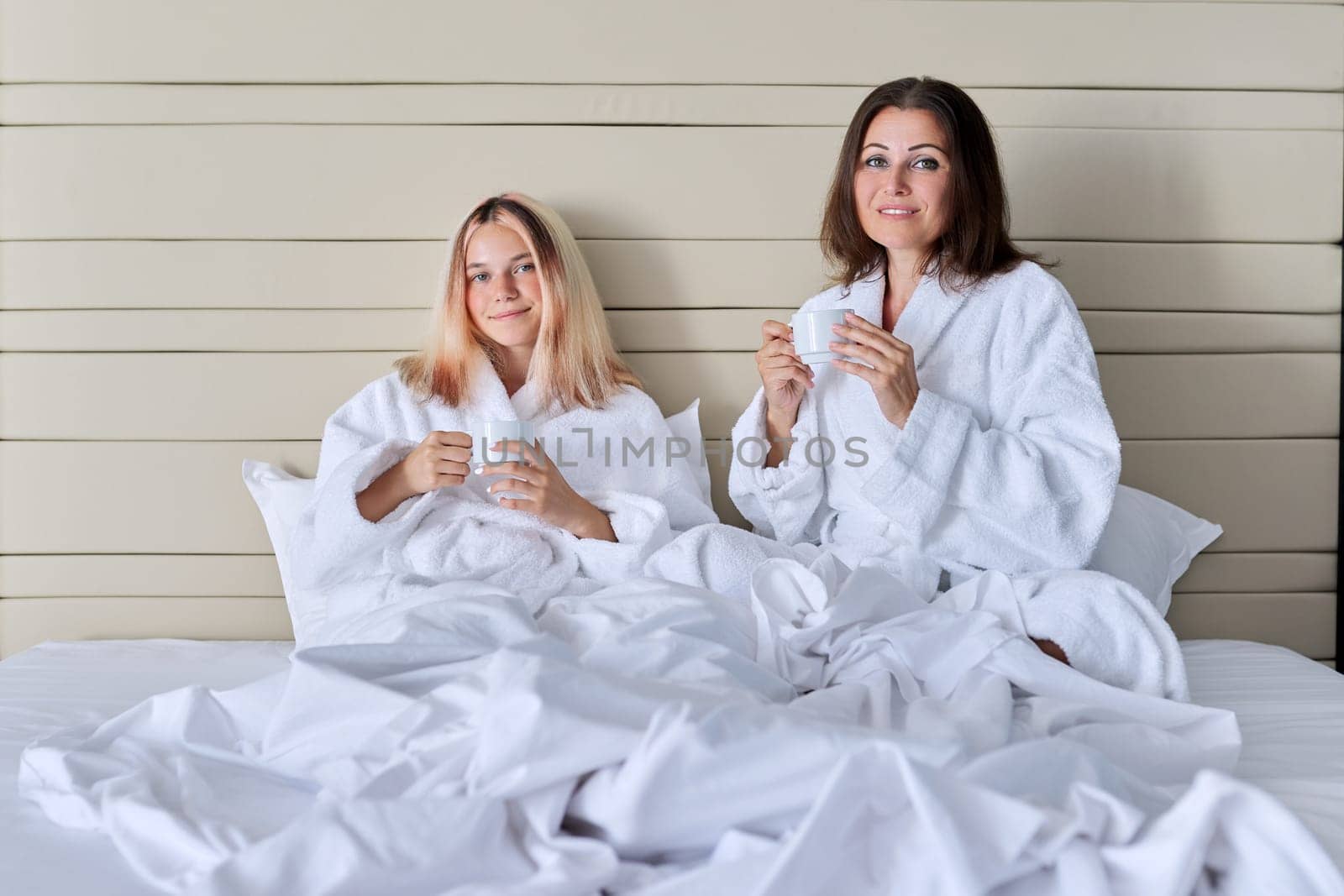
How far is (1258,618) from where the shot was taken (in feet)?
6.64

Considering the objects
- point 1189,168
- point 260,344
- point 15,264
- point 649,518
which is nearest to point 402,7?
point 260,344

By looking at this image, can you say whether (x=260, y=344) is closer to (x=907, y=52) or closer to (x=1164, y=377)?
(x=907, y=52)

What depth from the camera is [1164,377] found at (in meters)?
2.00

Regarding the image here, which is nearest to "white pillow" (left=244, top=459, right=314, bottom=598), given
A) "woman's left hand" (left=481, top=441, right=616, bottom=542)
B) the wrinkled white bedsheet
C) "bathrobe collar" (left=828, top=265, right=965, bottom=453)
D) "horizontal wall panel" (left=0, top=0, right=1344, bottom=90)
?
"woman's left hand" (left=481, top=441, right=616, bottom=542)

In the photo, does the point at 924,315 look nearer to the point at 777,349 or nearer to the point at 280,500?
the point at 777,349

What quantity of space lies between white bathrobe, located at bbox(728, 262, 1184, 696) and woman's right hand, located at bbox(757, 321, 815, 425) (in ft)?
0.16

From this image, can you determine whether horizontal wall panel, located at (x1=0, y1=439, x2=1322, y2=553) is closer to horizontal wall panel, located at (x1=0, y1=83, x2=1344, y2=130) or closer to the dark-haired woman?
the dark-haired woman

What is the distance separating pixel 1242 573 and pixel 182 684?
76.2 inches

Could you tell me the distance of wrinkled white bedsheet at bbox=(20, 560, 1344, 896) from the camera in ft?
2.87

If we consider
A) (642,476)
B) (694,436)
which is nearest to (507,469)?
(642,476)

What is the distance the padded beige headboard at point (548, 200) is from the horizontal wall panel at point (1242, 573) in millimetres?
31

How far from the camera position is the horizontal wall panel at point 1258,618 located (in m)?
2.02

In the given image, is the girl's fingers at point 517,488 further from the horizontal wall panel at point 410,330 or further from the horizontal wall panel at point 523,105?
the horizontal wall panel at point 523,105

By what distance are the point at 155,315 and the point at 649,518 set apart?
103 centimetres
